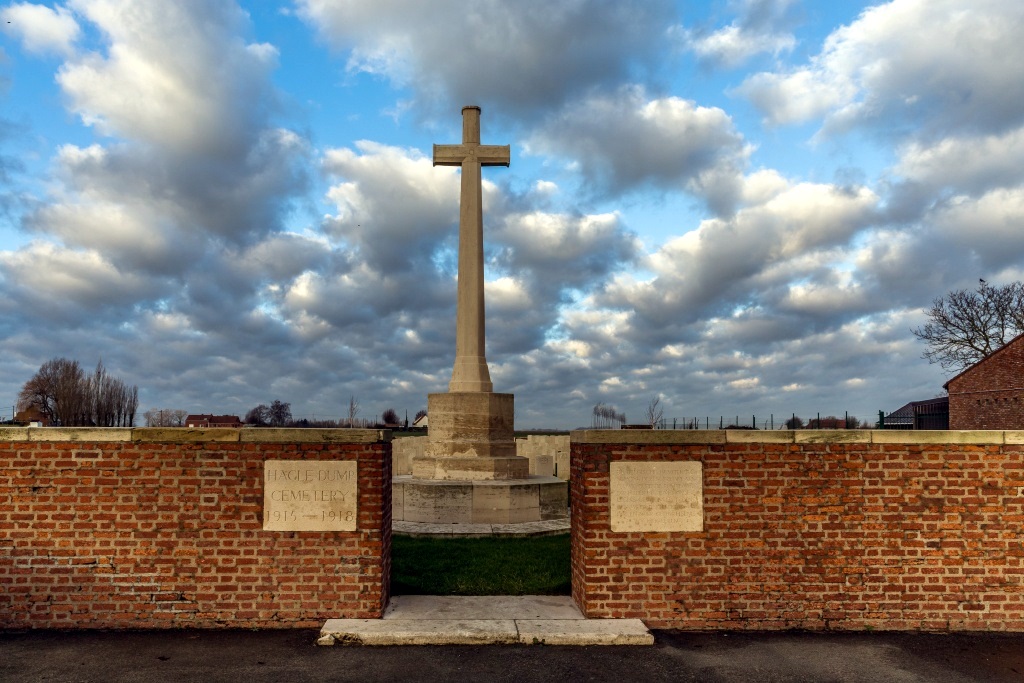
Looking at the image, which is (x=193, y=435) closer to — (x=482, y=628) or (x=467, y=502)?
(x=482, y=628)

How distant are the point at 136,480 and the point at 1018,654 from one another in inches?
314

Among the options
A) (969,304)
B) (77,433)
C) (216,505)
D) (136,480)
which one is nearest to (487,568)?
(216,505)

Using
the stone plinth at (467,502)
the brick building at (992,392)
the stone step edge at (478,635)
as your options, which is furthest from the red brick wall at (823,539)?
the brick building at (992,392)

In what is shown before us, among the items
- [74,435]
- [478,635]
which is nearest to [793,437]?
[478,635]

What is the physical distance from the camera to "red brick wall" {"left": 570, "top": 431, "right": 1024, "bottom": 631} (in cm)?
615

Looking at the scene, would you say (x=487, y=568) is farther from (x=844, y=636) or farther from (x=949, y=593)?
(x=949, y=593)

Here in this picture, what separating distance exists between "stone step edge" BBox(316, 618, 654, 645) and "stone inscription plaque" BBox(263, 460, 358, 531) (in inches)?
36.3

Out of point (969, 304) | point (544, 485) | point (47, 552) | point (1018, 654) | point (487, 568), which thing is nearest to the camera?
point (1018, 654)

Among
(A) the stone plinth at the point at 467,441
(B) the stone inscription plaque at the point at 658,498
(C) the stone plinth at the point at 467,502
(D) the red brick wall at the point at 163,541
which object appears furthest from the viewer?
(A) the stone plinth at the point at 467,441

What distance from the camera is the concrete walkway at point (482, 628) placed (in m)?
5.65

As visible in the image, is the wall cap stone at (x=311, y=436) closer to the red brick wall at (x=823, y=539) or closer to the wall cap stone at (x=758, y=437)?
the red brick wall at (x=823, y=539)

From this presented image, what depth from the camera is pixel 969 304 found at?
36.6 metres

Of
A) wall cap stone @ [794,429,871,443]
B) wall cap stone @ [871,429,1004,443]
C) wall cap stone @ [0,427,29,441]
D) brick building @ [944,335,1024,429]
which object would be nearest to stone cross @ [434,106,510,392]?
wall cap stone @ [794,429,871,443]

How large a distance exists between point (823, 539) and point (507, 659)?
10.5ft
